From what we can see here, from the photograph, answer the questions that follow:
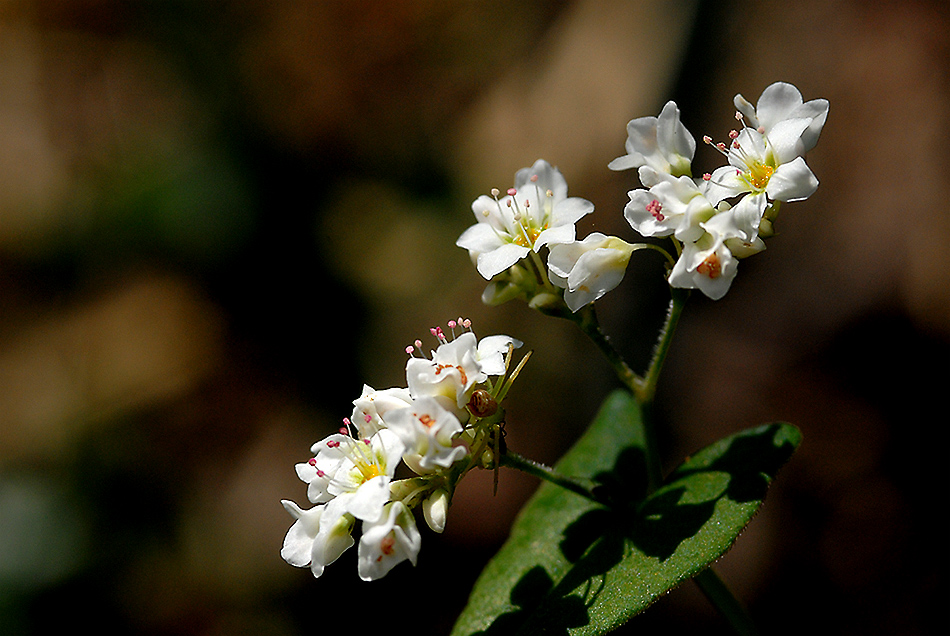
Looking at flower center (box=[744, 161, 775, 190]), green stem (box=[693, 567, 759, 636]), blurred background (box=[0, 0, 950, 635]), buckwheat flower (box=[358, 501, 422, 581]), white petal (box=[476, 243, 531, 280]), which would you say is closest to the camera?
buckwheat flower (box=[358, 501, 422, 581])

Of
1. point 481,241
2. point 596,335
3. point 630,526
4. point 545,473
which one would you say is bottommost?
point 630,526

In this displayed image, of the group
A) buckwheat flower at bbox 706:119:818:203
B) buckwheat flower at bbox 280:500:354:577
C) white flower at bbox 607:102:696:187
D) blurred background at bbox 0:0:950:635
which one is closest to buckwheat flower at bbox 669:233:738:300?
buckwheat flower at bbox 706:119:818:203

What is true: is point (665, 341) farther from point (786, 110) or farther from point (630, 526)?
point (786, 110)

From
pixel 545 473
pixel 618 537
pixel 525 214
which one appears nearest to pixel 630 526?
pixel 618 537

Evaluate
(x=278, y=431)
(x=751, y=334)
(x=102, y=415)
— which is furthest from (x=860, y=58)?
(x=102, y=415)

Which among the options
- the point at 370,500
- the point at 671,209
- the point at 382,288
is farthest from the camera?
the point at 382,288

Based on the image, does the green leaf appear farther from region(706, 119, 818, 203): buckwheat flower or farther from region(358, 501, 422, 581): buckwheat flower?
region(706, 119, 818, 203): buckwheat flower

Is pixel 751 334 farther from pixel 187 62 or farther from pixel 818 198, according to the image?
pixel 187 62
